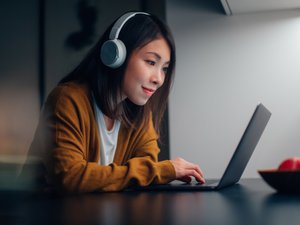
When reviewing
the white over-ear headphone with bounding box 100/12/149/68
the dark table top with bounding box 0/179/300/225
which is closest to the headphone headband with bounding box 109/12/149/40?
the white over-ear headphone with bounding box 100/12/149/68

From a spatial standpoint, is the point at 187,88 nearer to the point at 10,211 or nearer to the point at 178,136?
the point at 178,136

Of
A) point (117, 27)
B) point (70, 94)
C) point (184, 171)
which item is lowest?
point (184, 171)

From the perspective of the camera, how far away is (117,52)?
1078mm

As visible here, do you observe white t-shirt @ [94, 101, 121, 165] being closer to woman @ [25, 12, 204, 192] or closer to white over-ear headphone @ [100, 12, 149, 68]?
woman @ [25, 12, 204, 192]

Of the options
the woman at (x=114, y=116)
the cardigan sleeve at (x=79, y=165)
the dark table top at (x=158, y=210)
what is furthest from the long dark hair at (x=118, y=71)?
the dark table top at (x=158, y=210)

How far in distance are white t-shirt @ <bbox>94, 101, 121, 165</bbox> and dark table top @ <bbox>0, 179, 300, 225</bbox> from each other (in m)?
0.41

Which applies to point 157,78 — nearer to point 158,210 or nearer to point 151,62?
point 151,62

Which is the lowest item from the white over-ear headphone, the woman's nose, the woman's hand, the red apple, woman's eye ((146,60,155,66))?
the woman's hand

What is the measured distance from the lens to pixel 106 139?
1.16 metres

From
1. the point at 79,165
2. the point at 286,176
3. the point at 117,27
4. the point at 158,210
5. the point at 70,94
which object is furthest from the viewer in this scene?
the point at 117,27

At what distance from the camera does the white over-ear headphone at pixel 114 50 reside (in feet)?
3.54

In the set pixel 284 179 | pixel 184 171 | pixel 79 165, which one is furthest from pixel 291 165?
pixel 79 165

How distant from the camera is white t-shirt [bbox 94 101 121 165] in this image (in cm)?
114

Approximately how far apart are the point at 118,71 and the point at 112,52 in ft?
0.39
